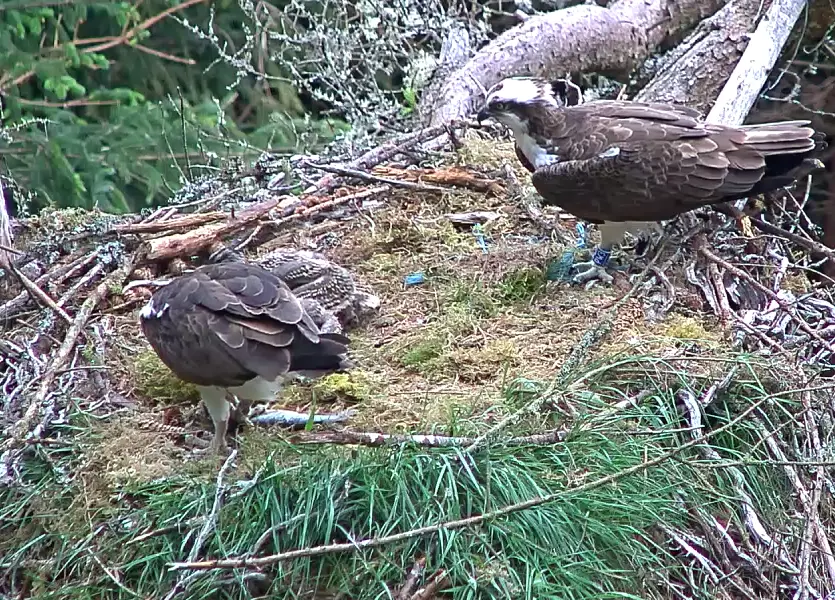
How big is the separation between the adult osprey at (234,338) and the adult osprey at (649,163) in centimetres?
155

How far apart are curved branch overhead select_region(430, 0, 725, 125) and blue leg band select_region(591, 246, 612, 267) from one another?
1.90 meters

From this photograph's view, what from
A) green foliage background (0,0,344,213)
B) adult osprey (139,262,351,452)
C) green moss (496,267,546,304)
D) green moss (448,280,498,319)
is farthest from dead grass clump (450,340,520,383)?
green foliage background (0,0,344,213)

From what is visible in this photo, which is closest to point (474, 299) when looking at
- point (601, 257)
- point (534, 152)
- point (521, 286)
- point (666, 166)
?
point (521, 286)

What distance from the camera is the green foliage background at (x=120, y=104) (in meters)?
7.36

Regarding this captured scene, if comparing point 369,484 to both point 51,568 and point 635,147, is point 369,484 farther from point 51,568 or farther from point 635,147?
point 635,147

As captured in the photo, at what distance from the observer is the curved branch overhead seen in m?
6.86

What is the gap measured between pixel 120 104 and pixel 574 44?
341 centimetres

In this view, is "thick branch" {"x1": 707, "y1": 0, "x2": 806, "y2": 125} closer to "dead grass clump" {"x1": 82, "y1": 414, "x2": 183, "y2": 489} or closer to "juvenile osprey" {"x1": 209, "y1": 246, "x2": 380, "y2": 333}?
"juvenile osprey" {"x1": 209, "y1": 246, "x2": 380, "y2": 333}

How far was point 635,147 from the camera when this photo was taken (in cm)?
478

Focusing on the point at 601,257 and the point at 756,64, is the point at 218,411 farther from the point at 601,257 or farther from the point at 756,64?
the point at 756,64

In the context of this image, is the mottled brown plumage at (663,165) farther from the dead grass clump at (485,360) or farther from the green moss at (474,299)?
the dead grass clump at (485,360)

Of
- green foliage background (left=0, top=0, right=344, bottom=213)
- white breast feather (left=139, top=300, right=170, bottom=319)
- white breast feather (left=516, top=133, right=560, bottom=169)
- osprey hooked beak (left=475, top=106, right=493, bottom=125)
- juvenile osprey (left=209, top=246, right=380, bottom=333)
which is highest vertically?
white breast feather (left=139, top=300, right=170, bottom=319)

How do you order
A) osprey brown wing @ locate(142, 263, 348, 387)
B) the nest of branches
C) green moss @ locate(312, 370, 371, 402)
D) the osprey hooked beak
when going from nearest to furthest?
1. the nest of branches
2. osprey brown wing @ locate(142, 263, 348, 387)
3. green moss @ locate(312, 370, 371, 402)
4. the osprey hooked beak

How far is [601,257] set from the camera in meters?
5.07
